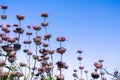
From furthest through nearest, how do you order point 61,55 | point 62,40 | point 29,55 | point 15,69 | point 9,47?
point 29,55, point 15,69, point 9,47, point 62,40, point 61,55

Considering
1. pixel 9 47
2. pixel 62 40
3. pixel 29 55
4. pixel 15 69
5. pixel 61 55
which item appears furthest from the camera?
pixel 29 55

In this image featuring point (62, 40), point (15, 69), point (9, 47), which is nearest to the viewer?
point (62, 40)

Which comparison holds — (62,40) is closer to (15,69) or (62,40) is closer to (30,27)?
(15,69)

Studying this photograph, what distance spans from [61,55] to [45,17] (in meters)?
2.58

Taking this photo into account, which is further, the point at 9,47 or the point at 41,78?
the point at 41,78

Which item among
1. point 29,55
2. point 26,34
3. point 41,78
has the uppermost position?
point 26,34

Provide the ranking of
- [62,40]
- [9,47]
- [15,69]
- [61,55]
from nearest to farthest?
1. [61,55]
2. [62,40]
3. [9,47]
4. [15,69]

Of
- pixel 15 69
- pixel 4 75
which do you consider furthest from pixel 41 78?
pixel 4 75

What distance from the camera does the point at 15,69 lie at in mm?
7078

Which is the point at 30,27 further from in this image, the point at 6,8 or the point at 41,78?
the point at 41,78

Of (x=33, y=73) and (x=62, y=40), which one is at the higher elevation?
(x=62, y=40)

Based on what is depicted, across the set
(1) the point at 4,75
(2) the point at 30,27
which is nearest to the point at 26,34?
(2) the point at 30,27

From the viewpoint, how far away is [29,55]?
7848 millimetres

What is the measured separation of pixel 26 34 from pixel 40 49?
104cm
